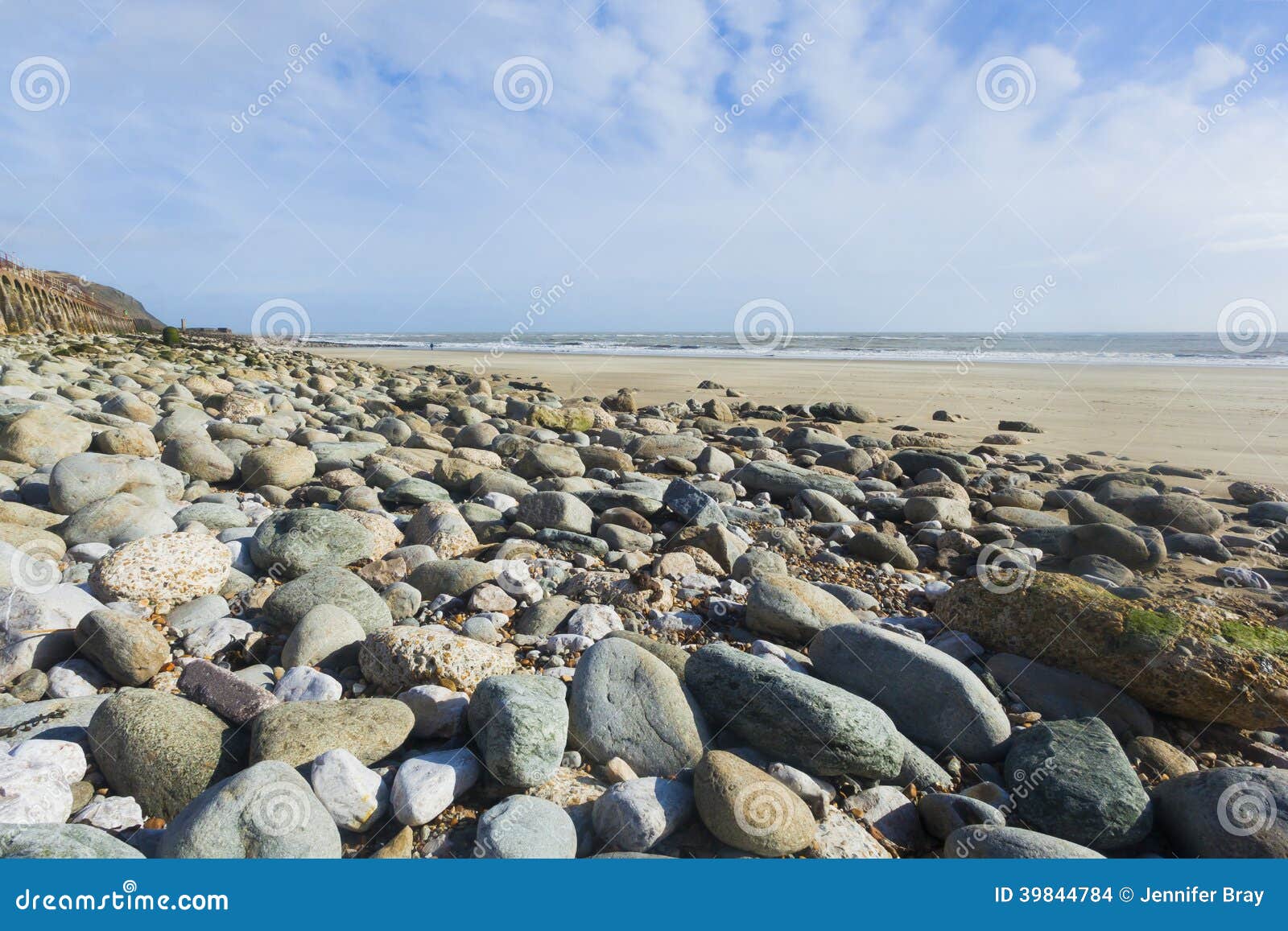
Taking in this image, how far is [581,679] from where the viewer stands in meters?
2.85

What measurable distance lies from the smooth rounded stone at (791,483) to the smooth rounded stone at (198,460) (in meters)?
4.62

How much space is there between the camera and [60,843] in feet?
6.25

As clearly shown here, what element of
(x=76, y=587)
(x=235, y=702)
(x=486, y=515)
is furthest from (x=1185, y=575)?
(x=76, y=587)

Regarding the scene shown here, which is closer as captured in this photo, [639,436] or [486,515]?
[486,515]

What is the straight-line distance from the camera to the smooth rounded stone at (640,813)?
228 centimetres

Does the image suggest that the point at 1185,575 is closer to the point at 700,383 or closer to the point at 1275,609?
the point at 1275,609

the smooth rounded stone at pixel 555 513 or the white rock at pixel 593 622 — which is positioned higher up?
the smooth rounded stone at pixel 555 513

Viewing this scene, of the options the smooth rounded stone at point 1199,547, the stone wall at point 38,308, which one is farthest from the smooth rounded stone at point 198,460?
the stone wall at point 38,308

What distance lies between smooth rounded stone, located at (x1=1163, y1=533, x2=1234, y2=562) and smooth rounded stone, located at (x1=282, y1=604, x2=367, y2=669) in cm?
606

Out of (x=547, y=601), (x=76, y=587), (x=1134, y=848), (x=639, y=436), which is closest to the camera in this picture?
(x=1134, y=848)

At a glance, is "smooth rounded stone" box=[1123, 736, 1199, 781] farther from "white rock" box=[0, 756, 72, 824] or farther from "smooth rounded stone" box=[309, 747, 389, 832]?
"white rock" box=[0, 756, 72, 824]

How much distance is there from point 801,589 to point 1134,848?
1.75m

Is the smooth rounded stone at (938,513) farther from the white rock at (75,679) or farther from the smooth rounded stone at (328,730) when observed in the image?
the white rock at (75,679)

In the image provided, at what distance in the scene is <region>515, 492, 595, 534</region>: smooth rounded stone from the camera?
508 centimetres
